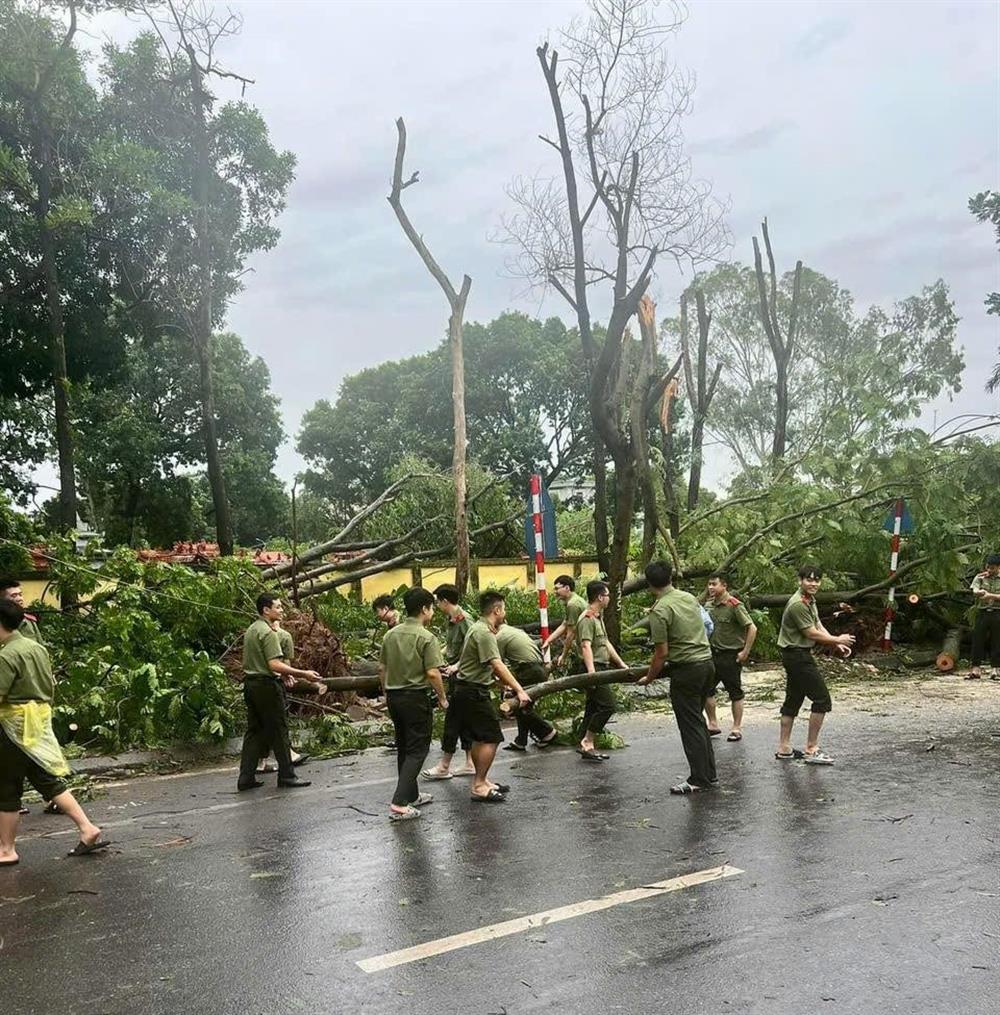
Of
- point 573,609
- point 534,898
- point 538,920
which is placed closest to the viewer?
point 538,920

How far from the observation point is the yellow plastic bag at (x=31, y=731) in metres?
5.88

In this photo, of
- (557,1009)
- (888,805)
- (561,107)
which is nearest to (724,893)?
(557,1009)

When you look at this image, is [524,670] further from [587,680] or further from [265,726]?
[265,726]

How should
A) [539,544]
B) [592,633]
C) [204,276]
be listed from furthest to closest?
[204,276]
[539,544]
[592,633]

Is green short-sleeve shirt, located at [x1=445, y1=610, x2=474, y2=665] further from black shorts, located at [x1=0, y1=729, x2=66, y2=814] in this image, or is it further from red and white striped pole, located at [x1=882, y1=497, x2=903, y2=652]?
red and white striped pole, located at [x1=882, y1=497, x2=903, y2=652]

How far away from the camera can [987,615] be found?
41.2 feet

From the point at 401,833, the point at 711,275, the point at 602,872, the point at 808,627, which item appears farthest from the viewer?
the point at 711,275

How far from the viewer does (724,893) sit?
490cm

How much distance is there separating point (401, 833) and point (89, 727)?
429 centimetres

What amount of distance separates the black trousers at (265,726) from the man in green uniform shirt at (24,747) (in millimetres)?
2017

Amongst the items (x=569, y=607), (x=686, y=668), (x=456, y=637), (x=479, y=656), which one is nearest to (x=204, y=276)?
(x=456, y=637)

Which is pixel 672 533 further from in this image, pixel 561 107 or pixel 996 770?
pixel 996 770

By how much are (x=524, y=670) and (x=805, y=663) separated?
2.71 meters

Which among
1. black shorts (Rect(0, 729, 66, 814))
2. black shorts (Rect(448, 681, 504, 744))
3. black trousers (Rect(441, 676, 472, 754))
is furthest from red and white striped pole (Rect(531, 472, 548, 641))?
black shorts (Rect(0, 729, 66, 814))
